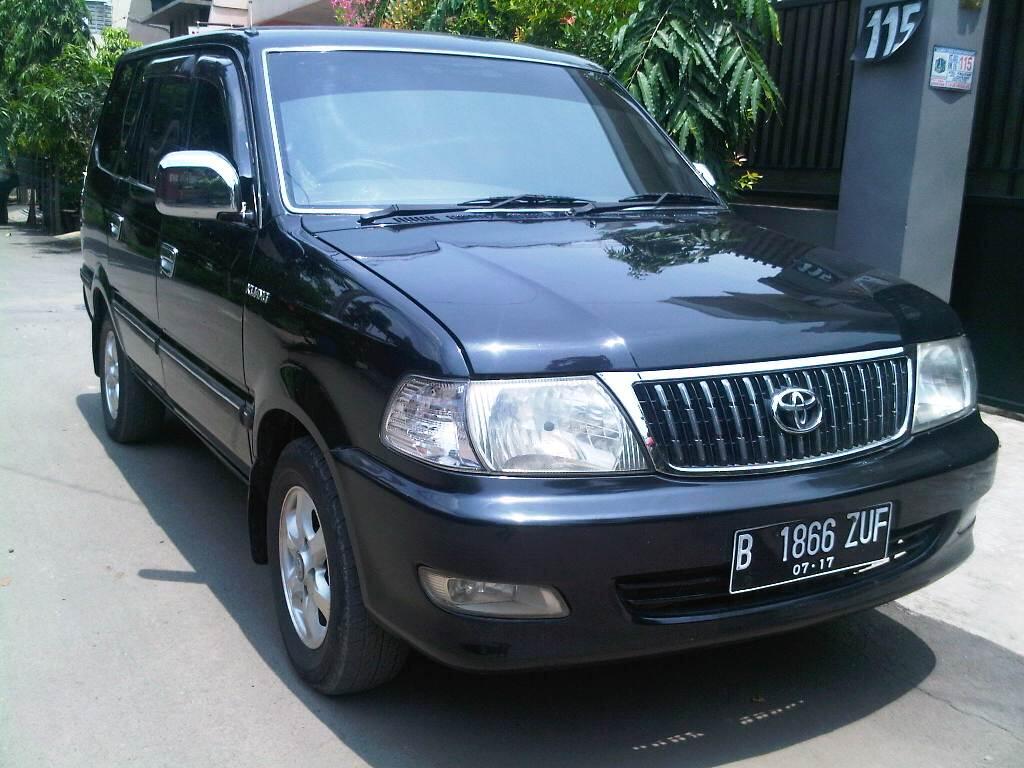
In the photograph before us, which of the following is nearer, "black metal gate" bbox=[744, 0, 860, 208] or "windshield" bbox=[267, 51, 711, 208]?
"windshield" bbox=[267, 51, 711, 208]

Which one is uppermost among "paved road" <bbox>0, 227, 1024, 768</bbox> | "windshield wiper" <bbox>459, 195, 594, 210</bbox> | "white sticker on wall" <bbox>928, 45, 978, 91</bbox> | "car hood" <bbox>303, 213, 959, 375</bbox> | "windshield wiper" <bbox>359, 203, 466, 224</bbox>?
"white sticker on wall" <bbox>928, 45, 978, 91</bbox>

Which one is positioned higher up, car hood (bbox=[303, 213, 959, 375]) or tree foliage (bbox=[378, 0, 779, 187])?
tree foliage (bbox=[378, 0, 779, 187])

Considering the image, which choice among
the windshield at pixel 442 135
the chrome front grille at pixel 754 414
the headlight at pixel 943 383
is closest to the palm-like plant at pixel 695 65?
the windshield at pixel 442 135

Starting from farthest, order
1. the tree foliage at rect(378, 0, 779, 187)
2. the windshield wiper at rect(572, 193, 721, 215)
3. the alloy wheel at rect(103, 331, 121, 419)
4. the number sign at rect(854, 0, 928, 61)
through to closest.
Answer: the tree foliage at rect(378, 0, 779, 187), the number sign at rect(854, 0, 928, 61), the alloy wheel at rect(103, 331, 121, 419), the windshield wiper at rect(572, 193, 721, 215)

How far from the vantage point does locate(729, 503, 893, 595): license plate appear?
107 inches

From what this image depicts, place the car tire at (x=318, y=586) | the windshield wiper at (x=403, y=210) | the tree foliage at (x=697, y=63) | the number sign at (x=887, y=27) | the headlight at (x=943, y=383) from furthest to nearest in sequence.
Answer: the tree foliage at (x=697, y=63), the number sign at (x=887, y=27), the windshield wiper at (x=403, y=210), the headlight at (x=943, y=383), the car tire at (x=318, y=586)

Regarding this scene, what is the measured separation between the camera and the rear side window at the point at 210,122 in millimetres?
4054

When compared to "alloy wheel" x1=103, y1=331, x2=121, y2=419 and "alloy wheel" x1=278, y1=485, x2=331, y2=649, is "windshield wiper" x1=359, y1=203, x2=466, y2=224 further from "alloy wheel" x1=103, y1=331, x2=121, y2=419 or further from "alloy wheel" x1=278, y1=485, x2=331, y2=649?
"alloy wheel" x1=103, y1=331, x2=121, y2=419

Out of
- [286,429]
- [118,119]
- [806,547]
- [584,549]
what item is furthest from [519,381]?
[118,119]

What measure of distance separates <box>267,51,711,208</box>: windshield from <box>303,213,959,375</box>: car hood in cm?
25

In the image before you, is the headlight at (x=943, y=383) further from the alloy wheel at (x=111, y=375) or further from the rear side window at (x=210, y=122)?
the alloy wheel at (x=111, y=375)

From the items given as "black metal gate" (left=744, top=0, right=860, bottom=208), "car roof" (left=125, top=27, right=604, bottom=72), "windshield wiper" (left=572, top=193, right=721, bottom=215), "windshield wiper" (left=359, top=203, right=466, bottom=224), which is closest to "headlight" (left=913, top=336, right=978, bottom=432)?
"windshield wiper" (left=572, top=193, right=721, bottom=215)

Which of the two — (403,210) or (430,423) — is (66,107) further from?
(430,423)

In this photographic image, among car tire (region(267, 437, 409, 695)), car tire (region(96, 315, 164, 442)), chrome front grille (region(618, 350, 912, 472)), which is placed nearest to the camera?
chrome front grille (region(618, 350, 912, 472))
